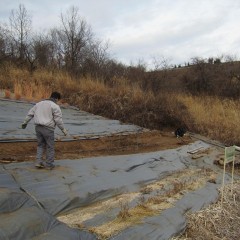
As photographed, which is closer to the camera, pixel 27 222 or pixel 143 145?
pixel 27 222

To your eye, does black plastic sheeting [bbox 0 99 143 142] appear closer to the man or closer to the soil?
the soil

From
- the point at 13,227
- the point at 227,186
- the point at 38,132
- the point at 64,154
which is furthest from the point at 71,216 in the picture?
the point at 227,186

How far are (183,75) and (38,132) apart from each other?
26.4 m

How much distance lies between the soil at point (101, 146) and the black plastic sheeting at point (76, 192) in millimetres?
753

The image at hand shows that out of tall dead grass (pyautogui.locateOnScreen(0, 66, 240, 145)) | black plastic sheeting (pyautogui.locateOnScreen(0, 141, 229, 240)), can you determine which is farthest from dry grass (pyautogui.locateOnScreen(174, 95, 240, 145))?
black plastic sheeting (pyautogui.locateOnScreen(0, 141, 229, 240))

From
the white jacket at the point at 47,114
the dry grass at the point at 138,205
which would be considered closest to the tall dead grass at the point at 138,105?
the dry grass at the point at 138,205

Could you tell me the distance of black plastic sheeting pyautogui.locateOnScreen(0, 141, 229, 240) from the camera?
417 cm

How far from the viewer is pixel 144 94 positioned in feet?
Result: 51.5

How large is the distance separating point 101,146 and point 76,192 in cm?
432

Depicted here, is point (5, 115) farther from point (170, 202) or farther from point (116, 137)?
point (170, 202)

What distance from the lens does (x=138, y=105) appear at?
1488 centimetres

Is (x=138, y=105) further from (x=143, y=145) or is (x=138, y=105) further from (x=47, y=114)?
(x=47, y=114)

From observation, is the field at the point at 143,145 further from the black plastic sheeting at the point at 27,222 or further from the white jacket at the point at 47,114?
the white jacket at the point at 47,114

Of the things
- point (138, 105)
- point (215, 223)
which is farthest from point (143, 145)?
point (215, 223)
